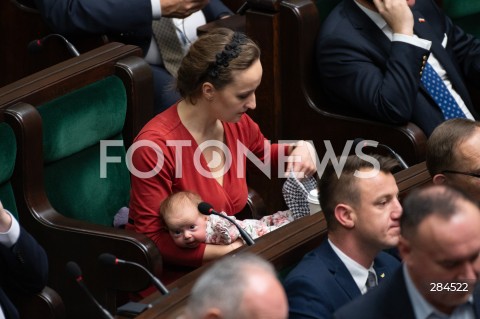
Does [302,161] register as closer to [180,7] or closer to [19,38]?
[180,7]

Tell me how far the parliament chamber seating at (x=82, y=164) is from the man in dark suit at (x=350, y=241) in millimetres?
444

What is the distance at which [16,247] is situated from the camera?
2.21m

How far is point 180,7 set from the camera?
3.12m

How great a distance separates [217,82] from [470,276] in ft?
3.22

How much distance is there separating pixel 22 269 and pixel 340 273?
0.65 metres

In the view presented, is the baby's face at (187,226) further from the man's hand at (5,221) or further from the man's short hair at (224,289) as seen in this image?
the man's short hair at (224,289)

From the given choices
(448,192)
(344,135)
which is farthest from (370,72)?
(448,192)

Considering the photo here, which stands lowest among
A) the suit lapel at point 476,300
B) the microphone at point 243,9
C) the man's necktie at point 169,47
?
the man's necktie at point 169,47

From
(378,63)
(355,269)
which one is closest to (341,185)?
(355,269)

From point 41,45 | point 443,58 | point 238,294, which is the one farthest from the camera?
point 443,58

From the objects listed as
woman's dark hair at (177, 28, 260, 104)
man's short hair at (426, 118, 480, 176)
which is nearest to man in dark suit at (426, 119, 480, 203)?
man's short hair at (426, 118, 480, 176)

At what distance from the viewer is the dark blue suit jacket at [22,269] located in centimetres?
219

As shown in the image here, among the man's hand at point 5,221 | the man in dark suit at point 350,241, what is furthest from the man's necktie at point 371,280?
the man's hand at point 5,221

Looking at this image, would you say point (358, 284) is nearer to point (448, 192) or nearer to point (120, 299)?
point (448, 192)
